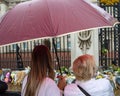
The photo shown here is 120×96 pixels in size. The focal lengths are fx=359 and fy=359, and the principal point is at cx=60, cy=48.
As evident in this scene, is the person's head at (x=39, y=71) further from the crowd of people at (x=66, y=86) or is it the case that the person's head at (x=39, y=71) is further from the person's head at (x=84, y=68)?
the person's head at (x=84, y=68)

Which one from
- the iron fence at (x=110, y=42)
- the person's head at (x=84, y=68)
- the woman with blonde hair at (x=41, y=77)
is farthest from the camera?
the iron fence at (x=110, y=42)

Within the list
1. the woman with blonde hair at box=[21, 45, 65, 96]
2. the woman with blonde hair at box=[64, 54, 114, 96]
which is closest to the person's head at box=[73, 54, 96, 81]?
the woman with blonde hair at box=[64, 54, 114, 96]

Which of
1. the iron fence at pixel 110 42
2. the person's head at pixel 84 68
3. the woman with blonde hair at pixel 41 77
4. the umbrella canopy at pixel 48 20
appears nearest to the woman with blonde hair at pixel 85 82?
the person's head at pixel 84 68

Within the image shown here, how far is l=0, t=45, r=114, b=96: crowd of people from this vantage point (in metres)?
3.25

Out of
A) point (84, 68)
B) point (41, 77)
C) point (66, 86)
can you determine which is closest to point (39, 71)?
point (41, 77)

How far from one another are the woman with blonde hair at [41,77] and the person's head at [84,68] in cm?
26

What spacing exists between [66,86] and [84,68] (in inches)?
10.7

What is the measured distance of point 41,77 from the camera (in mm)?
3355

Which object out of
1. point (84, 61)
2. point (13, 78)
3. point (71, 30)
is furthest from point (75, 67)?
point (13, 78)

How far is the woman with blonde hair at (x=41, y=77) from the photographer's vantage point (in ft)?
10.9

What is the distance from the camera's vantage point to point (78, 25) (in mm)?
3324

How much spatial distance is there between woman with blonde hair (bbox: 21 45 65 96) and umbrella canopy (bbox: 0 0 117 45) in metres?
0.26

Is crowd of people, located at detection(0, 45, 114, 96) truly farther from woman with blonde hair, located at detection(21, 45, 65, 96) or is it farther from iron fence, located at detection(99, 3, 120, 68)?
iron fence, located at detection(99, 3, 120, 68)

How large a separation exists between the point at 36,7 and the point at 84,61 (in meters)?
0.68
